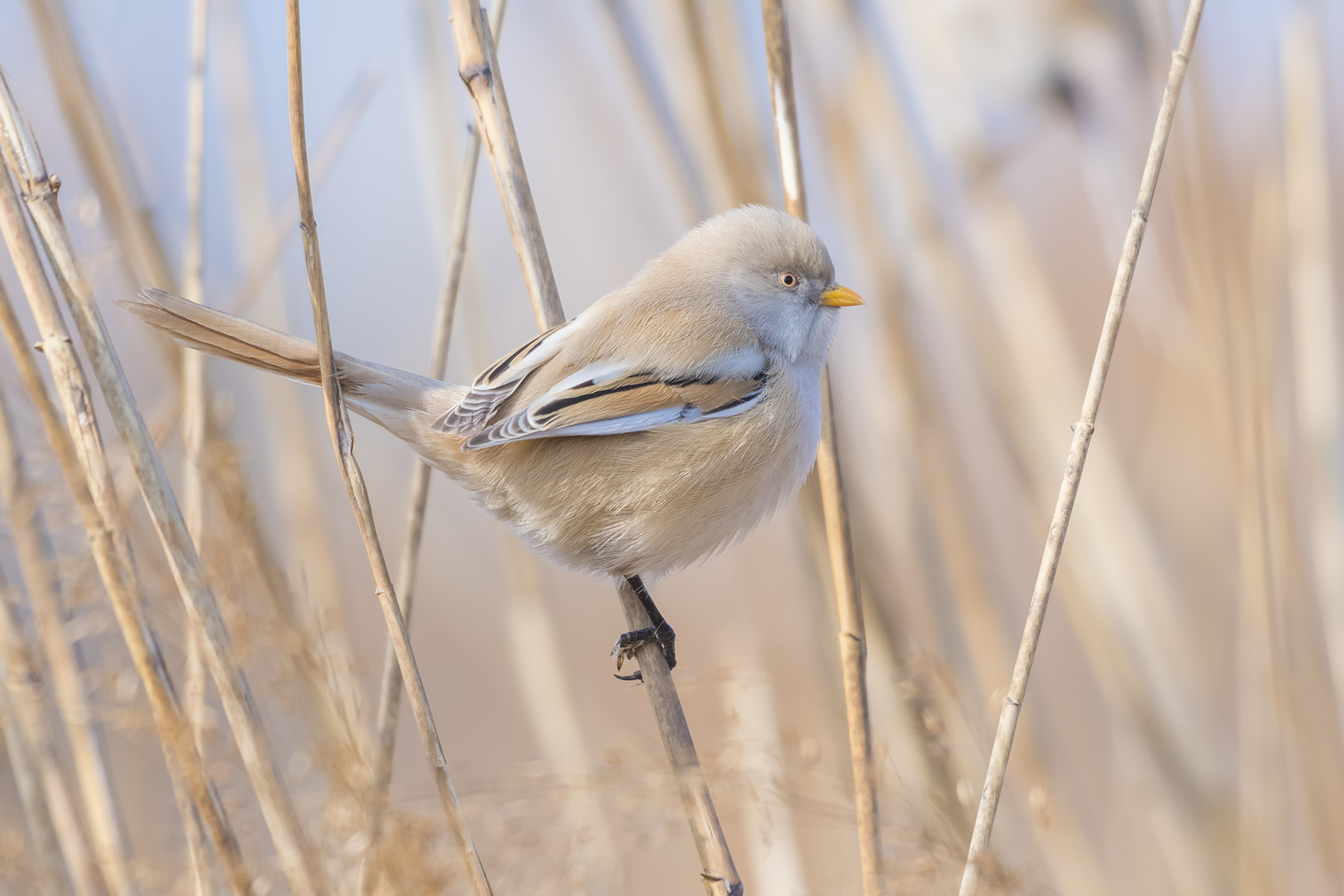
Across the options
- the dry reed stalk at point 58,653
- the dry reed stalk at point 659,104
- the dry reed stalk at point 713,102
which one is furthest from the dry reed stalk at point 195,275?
the dry reed stalk at point 713,102

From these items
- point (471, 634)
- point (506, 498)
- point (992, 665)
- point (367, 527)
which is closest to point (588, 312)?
point (506, 498)

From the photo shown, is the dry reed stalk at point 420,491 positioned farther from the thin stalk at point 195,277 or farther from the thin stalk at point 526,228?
the thin stalk at point 195,277

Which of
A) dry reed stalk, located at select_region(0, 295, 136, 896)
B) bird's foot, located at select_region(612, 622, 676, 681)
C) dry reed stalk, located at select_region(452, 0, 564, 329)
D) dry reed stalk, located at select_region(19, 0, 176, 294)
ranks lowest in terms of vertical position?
bird's foot, located at select_region(612, 622, 676, 681)

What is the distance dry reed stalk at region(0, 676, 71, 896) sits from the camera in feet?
4.99

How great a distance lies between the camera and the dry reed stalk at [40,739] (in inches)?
58.2

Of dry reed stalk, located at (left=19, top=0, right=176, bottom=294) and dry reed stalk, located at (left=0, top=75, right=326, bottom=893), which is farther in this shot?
dry reed stalk, located at (left=19, top=0, right=176, bottom=294)

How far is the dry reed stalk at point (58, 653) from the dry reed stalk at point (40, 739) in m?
0.03

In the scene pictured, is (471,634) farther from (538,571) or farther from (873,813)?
(873,813)

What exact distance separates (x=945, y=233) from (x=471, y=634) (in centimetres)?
210

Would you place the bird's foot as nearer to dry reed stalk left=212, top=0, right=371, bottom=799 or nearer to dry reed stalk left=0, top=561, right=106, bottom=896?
dry reed stalk left=212, top=0, right=371, bottom=799

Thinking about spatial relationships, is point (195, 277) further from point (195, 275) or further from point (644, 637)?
point (644, 637)

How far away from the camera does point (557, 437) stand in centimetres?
165

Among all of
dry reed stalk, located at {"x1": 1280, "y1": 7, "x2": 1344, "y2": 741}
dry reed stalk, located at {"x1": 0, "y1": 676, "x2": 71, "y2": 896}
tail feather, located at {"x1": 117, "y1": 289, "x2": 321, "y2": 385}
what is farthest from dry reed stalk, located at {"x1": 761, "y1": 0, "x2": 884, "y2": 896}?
dry reed stalk, located at {"x1": 0, "y1": 676, "x2": 71, "y2": 896}

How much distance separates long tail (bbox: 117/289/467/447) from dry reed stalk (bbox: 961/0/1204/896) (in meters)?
1.03
